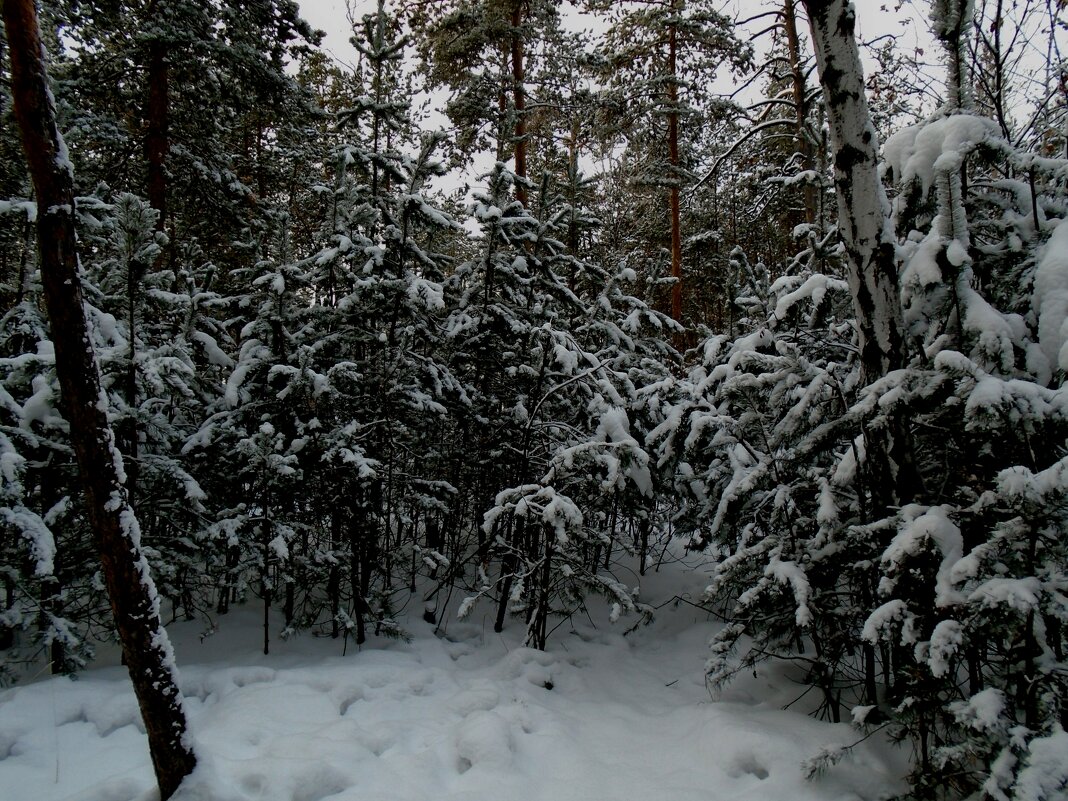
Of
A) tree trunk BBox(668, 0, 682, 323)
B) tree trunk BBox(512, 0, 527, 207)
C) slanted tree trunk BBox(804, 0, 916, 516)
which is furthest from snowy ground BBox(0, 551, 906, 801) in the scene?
tree trunk BBox(512, 0, 527, 207)

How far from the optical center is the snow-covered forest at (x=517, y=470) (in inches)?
116

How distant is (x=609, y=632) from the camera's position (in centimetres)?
622

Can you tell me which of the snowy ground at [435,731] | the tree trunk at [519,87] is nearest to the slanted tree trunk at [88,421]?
the snowy ground at [435,731]

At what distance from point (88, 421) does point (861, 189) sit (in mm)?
4793

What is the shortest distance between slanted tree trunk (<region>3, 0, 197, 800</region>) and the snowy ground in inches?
14.8

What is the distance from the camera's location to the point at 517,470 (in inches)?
272

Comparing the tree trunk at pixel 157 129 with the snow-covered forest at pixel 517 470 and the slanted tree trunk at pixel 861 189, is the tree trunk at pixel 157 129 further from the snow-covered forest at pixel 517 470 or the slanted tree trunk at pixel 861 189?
the slanted tree trunk at pixel 861 189

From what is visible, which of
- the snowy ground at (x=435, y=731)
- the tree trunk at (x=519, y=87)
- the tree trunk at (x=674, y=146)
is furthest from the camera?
the tree trunk at (x=674, y=146)

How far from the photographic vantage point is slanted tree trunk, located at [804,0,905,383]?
3459 millimetres

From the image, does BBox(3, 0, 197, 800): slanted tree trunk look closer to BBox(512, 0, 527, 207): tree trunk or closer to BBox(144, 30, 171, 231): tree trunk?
BBox(144, 30, 171, 231): tree trunk

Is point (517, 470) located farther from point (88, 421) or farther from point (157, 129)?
point (157, 129)

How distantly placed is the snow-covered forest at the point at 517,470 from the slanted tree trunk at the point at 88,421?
2 cm

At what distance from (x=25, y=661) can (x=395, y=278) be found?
4928 millimetres

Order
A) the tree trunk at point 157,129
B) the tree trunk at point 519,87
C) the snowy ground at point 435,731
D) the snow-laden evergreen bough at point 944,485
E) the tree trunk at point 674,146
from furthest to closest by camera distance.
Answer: the tree trunk at point 674,146, the tree trunk at point 519,87, the tree trunk at point 157,129, the snowy ground at point 435,731, the snow-laden evergreen bough at point 944,485
